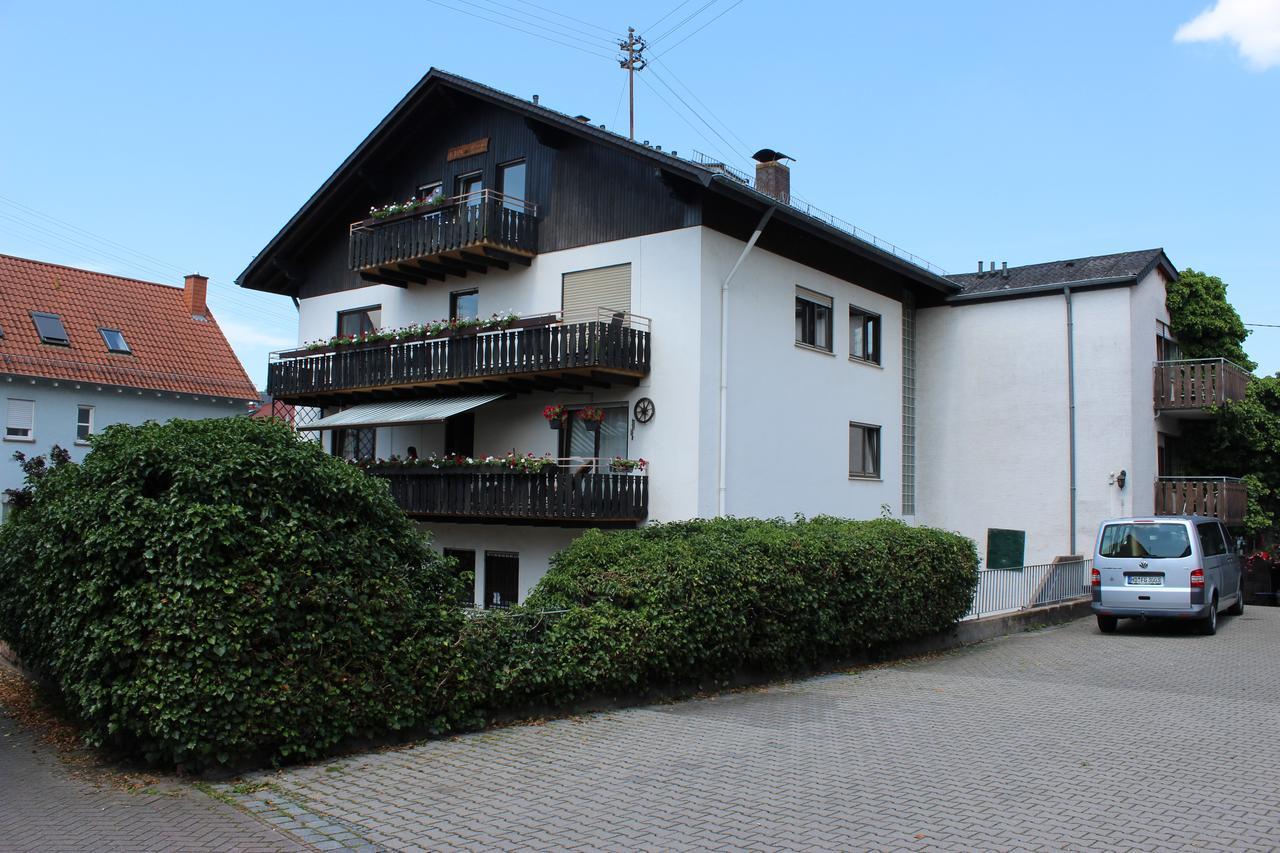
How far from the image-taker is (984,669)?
550 inches

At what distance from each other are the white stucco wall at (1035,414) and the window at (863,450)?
2.31m

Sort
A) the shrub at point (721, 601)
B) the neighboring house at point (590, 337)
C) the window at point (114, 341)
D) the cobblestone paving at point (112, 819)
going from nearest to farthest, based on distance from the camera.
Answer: the cobblestone paving at point (112, 819) → the shrub at point (721, 601) → the neighboring house at point (590, 337) → the window at point (114, 341)

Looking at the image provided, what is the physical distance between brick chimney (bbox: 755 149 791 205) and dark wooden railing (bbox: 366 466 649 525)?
7.75m

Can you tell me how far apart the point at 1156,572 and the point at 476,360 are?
12.5 meters

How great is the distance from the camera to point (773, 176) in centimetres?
2272

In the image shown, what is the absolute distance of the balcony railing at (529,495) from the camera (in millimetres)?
18141

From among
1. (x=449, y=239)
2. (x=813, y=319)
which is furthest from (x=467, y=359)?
(x=813, y=319)

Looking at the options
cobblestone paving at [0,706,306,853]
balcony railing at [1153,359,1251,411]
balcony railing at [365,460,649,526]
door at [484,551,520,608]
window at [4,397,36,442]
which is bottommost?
cobblestone paving at [0,706,306,853]

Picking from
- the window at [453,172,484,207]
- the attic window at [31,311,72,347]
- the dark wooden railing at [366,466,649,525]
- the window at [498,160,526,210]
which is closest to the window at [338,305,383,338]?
the window at [453,172,484,207]

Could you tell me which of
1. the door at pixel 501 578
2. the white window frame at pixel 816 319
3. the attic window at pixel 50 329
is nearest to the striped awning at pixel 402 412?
the door at pixel 501 578

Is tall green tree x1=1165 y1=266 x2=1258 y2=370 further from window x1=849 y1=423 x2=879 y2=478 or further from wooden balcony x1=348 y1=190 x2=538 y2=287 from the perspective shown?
wooden balcony x1=348 y1=190 x2=538 y2=287

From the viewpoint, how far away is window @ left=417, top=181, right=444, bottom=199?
909 inches

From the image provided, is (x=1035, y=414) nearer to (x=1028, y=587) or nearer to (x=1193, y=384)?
(x=1193, y=384)

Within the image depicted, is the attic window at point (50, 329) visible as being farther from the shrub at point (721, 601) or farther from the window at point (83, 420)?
the shrub at point (721, 601)
